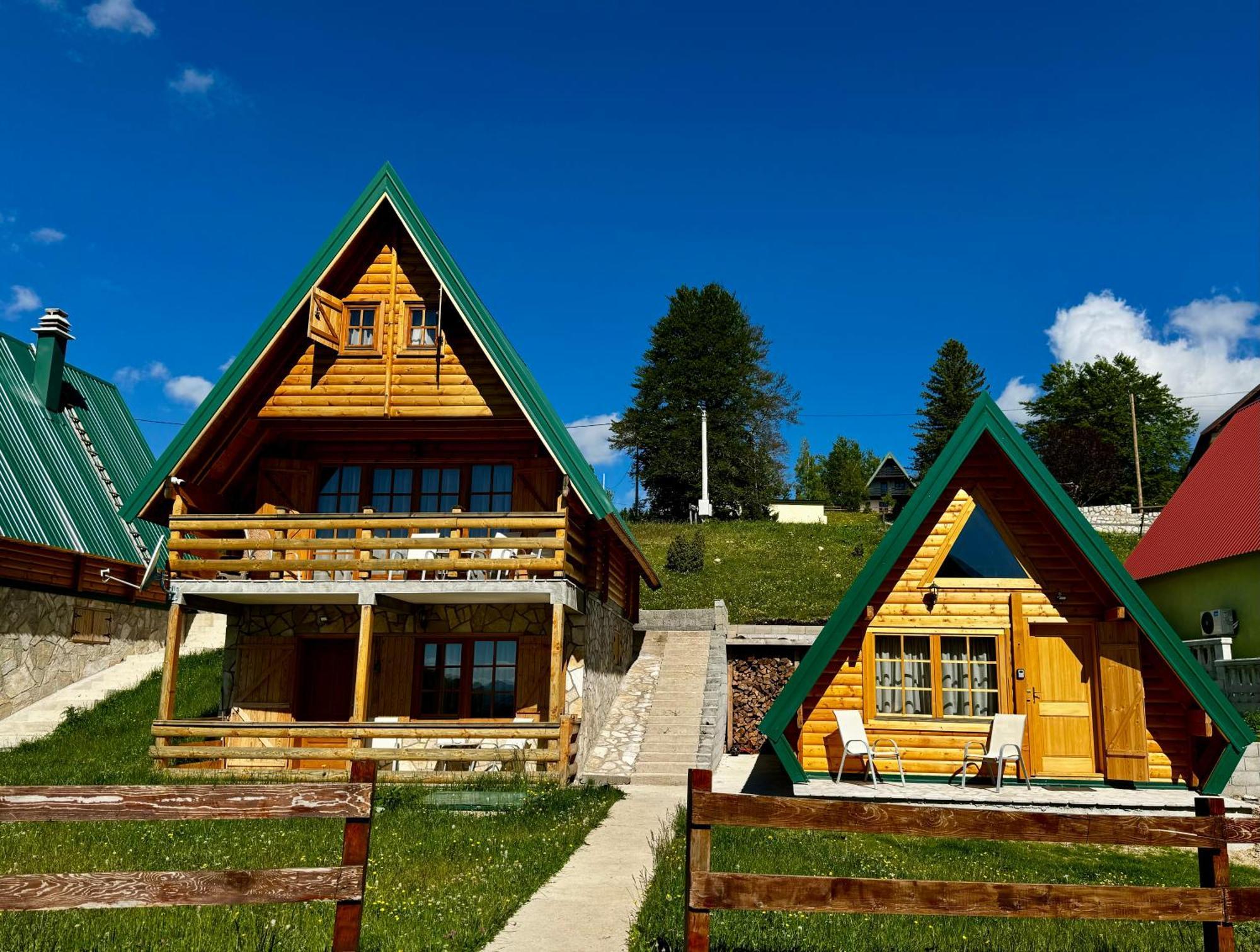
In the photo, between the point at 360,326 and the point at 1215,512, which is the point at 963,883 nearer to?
the point at 360,326

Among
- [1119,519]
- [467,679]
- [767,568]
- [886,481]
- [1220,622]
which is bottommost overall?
[467,679]

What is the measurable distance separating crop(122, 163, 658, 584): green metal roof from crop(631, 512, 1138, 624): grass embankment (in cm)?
999

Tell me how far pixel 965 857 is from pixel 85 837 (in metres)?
8.58

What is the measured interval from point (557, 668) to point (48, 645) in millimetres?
12041

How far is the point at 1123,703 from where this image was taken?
12508 mm

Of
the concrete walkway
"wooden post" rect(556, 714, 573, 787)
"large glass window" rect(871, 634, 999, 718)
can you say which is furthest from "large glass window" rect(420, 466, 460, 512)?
"large glass window" rect(871, 634, 999, 718)

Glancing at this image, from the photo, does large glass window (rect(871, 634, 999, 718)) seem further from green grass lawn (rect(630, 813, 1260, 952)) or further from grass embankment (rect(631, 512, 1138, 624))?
grass embankment (rect(631, 512, 1138, 624))

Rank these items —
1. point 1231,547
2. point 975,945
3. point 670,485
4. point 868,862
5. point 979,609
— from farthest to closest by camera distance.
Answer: point 670,485, point 1231,547, point 979,609, point 868,862, point 975,945

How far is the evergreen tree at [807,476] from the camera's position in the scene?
3339 inches

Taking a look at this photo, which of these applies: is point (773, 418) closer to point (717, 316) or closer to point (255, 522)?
point (717, 316)

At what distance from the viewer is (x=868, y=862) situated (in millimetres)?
8609

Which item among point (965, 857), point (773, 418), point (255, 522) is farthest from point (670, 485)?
point (965, 857)

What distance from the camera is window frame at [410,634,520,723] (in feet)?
55.6

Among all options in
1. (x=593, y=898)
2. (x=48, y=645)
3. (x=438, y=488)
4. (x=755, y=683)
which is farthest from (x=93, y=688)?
(x=593, y=898)
